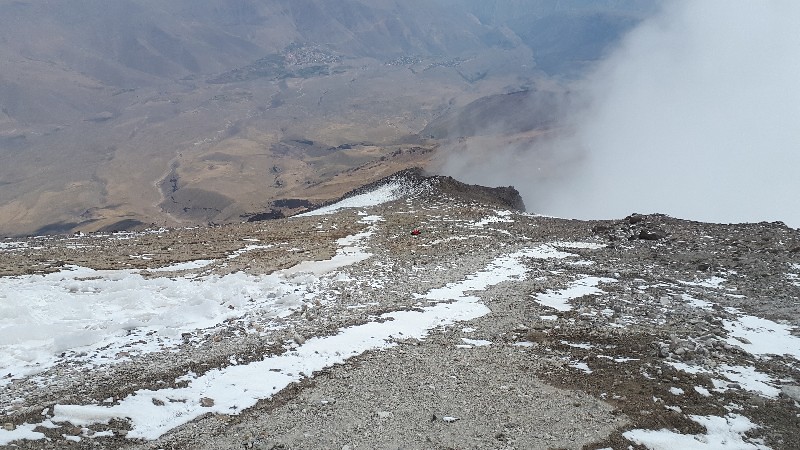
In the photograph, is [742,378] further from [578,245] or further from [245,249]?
[245,249]

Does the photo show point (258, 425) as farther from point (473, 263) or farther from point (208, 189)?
point (208, 189)

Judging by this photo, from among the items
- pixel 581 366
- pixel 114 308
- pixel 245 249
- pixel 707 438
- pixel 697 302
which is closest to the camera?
pixel 707 438

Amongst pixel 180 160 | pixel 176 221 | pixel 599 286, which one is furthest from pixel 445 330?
pixel 180 160

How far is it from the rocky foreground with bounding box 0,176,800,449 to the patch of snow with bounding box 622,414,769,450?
38 mm

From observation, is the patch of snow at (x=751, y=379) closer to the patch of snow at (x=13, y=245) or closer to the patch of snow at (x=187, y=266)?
the patch of snow at (x=187, y=266)

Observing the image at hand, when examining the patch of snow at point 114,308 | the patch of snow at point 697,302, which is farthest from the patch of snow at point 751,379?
the patch of snow at point 114,308

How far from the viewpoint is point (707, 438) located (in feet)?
26.3

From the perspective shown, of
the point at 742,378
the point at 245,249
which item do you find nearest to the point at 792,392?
the point at 742,378

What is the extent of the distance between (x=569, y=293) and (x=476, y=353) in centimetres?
616

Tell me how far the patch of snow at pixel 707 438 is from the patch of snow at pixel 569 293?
6.26 meters

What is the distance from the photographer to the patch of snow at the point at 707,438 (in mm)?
7816

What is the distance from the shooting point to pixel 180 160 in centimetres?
16250

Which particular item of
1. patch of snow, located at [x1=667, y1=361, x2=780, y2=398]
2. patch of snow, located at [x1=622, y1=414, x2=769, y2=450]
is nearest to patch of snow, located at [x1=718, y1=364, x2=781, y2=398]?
patch of snow, located at [x1=667, y1=361, x2=780, y2=398]

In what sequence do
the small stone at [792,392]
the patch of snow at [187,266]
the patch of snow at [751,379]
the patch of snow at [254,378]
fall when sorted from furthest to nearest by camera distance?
the patch of snow at [187,266] → the patch of snow at [751,379] → the small stone at [792,392] → the patch of snow at [254,378]
